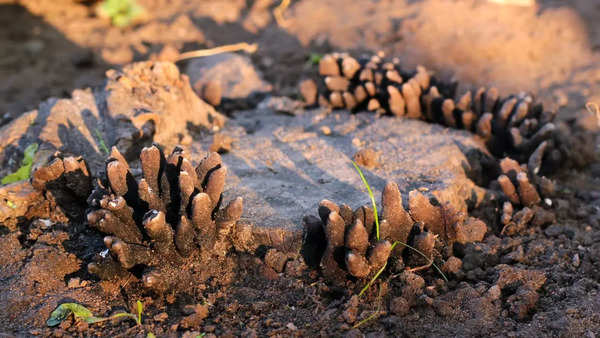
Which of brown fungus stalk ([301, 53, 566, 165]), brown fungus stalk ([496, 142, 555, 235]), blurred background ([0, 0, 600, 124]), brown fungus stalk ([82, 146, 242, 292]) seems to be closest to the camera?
brown fungus stalk ([82, 146, 242, 292])

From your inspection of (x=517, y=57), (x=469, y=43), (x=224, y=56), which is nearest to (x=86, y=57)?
(x=224, y=56)

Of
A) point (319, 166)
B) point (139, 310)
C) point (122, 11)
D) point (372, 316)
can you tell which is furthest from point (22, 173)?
point (122, 11)

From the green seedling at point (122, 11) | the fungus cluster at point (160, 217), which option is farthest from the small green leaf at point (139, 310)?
the green seedling at point (122, 11)

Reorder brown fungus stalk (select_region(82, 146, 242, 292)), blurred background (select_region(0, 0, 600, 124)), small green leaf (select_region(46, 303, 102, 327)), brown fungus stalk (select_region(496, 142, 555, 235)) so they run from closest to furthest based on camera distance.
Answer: small green leaf (select_region(46, 303, 102, 327)), brown fungus stalk (select_region(82, 146, 242, 292)), brown fungus stalk (select_region(496, 142, 555, 235)), blurred background (select_region(0, 0, 600, 124))

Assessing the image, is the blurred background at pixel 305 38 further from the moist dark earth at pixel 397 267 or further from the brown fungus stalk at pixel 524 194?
the brown fungus stalk at pixel 524 194

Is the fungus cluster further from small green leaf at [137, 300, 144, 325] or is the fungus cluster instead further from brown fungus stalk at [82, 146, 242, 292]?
small green leaf at [137, 300, 144, 325]

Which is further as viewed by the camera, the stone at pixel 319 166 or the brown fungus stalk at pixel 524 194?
the brown fungus stalk at pixel 524 194

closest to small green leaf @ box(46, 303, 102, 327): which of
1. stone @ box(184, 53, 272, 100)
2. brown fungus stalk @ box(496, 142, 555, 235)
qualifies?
brown fungus stalk @ box(496, 142, 555, 235)
